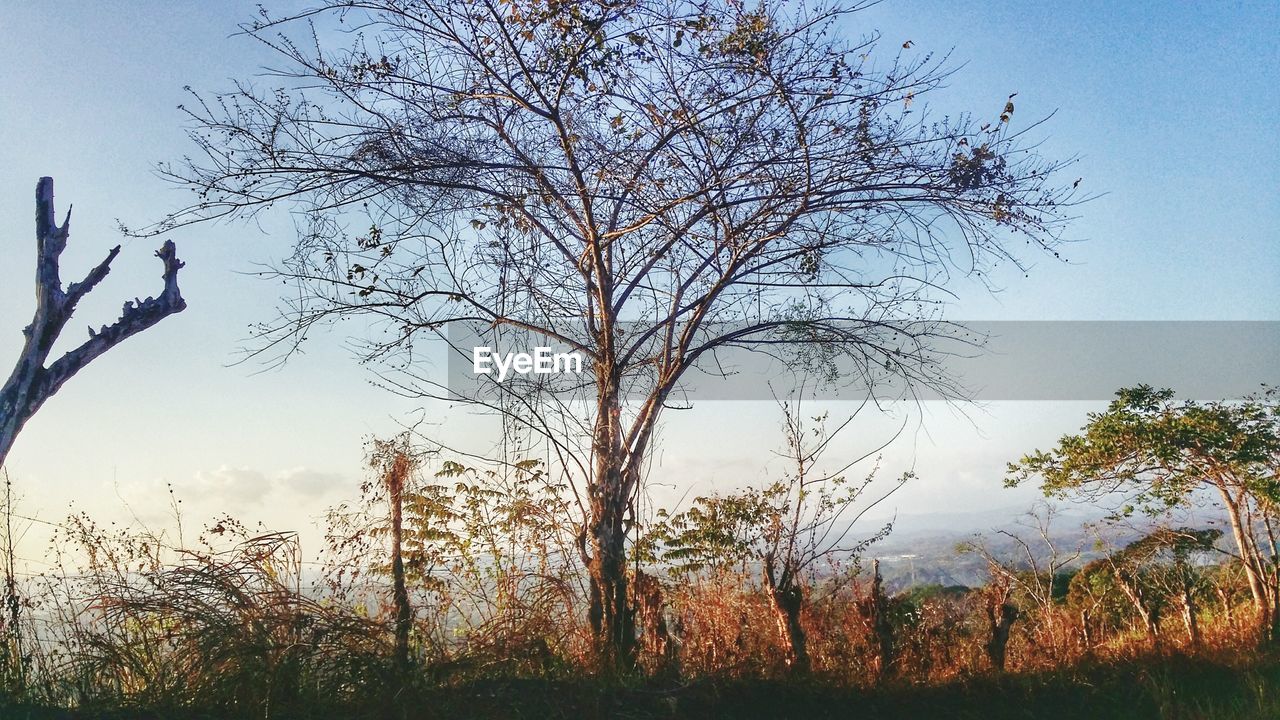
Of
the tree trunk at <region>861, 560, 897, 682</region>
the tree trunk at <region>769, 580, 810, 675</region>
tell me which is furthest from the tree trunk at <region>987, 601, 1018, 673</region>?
the tree trunk at <region>769, 580, 810, 675</region>

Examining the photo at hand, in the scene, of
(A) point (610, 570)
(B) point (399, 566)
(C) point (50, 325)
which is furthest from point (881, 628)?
(C) point (50, 325)

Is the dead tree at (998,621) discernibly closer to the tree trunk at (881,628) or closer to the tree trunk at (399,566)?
the tree trunk at (881,628)

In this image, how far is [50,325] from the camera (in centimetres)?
558

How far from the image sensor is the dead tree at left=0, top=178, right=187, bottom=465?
5.37 metres

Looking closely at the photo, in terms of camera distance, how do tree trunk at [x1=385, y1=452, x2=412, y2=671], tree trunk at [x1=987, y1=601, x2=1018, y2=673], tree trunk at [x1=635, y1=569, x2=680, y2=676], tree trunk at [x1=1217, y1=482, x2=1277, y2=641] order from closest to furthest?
tree trunk at [x1=385, y1=452, x2=412, y2=671], tree trunk at [x1=635, y1=569, x2=680, y2=676], tree trunk at [x1=987, y1=601, x2=1018, y2=673], tree trunk at [x1=1217, y1=482, x2=1277, y2=641]

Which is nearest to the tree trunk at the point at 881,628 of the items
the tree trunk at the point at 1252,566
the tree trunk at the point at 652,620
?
the tree trunk at the point at 652,620

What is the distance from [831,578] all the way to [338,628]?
427cm

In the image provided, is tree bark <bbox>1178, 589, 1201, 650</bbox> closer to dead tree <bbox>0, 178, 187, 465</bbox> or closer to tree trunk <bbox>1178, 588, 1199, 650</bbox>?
tree trunk <bbox>1178, 588, 1199, 650</bbox>

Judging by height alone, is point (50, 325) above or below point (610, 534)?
above

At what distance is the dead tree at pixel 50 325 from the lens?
17.6 ft

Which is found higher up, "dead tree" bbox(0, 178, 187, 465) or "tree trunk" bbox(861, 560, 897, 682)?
"dead tree" bbox(0, 178, 187, 465)

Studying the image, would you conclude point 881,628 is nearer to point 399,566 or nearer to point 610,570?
point 610,570

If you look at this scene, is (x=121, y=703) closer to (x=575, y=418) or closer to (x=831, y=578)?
(x=575, y=418)

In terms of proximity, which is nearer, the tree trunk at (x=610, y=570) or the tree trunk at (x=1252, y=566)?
the tree trunk at (x=610, y=570)
